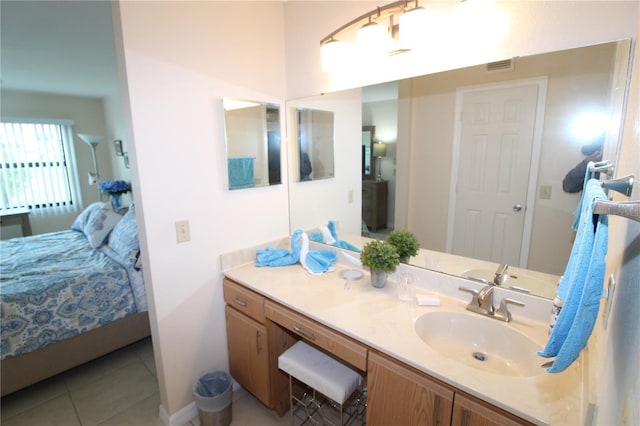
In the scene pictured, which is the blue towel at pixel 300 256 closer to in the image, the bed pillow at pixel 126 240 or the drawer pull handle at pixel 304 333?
the drawer pull handle at pixel 304 333

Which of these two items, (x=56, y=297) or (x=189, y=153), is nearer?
(x=189, y=153)

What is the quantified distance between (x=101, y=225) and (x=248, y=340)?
6.92 ft

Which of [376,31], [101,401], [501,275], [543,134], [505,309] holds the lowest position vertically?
[101,401]

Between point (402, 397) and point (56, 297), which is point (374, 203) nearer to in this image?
point (402, 397)

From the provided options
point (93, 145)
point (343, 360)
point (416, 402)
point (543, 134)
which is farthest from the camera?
point (93, 145)

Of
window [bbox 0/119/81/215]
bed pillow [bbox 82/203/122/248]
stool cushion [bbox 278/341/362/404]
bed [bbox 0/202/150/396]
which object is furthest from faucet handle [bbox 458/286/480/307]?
window [bbox 0/119/81/215]

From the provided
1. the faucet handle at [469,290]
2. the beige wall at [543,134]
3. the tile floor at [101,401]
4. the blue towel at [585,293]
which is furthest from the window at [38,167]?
the blue towel at [585,293]

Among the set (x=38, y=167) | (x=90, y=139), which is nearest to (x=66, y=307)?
(x=90, y=139)

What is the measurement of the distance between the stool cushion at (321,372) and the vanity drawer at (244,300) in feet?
0.88

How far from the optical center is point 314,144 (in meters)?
2.11

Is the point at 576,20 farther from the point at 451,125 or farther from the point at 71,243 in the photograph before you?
the point at 71,243

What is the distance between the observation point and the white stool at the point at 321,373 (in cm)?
134

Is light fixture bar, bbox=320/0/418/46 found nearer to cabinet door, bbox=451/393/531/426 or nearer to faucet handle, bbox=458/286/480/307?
faucet handle, bbox=458/286/480/307

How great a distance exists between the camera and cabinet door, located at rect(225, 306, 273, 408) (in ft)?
5.55
